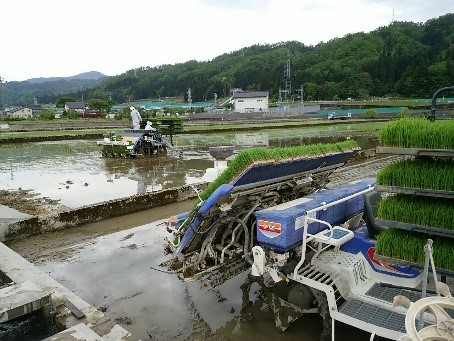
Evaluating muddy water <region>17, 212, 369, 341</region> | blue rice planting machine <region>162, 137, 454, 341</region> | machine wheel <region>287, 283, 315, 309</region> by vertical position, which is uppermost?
blue rice planting machine <region>162, 137, 454, 341</region>

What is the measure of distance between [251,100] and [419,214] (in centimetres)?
7415

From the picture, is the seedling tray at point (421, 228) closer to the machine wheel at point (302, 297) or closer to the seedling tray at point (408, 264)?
the seedling tray at point (408, 264)

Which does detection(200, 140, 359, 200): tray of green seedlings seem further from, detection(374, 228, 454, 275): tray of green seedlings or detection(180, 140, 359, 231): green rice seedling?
detection(374, 228, 454, 275): tray of green seedlings

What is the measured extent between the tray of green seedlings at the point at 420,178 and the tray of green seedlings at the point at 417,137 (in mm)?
183

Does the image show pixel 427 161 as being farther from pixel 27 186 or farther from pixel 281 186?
pixel 27 186

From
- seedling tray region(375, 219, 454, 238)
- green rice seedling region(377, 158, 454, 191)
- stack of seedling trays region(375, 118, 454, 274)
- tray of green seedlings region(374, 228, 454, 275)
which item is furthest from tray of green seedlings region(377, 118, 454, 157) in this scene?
tray of green seedlings region(374, 228, 454, 275)

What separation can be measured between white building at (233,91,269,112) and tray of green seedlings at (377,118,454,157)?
70.8 metres

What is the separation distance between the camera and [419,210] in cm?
392

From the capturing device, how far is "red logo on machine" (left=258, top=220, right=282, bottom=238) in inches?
192

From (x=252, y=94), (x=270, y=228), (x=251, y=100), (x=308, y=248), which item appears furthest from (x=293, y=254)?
(x=251, y=100)

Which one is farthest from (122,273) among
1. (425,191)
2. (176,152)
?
(176,152)

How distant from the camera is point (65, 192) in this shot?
14.2 m

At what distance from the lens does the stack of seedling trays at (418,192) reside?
3742 mm

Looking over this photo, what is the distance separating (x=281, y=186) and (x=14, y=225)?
6.72m
